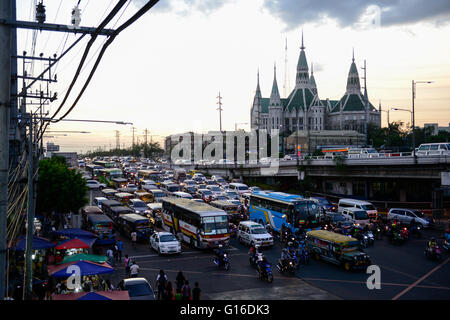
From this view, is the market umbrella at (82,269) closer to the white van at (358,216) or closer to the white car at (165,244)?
the white car at (165,244)

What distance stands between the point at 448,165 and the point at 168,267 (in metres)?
26.4

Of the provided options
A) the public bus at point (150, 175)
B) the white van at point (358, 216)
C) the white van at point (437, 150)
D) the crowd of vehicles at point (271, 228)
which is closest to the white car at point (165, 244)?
the crowd of vehicles at point (271, 228)

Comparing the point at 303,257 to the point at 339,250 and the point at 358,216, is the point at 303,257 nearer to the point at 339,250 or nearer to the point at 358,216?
the point at 339,250

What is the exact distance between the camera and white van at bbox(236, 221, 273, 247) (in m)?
24.0

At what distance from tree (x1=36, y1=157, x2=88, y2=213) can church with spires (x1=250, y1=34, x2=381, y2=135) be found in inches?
4700

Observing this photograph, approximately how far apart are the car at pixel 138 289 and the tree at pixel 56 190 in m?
14.8

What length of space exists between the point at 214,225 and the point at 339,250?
7.58 m

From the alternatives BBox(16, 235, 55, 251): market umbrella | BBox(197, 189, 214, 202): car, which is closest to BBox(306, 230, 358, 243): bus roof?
BBox(16, 235, 55, 251): market umbrella

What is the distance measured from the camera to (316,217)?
26.2 metres

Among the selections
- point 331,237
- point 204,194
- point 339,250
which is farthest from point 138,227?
point 204,194

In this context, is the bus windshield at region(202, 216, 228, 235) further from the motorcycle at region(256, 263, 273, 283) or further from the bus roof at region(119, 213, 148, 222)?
the motorcycle at region(256, 263, 273, 283)
